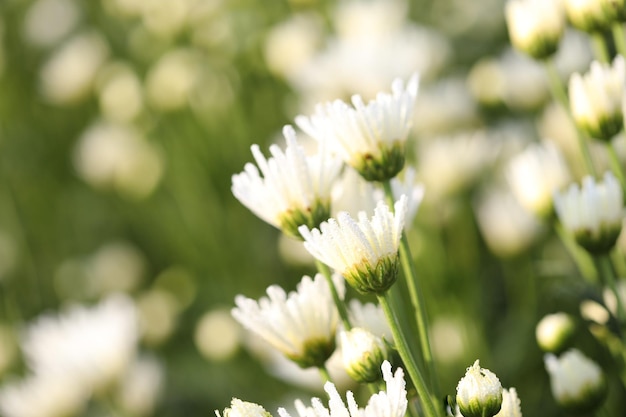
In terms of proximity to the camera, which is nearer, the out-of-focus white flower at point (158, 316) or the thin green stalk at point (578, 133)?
the thin green stalk at point (578, 133)

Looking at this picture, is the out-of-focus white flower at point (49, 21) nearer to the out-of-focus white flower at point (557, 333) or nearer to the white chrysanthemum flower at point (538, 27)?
→ the white chrysanthemum flower at point (538, 27)

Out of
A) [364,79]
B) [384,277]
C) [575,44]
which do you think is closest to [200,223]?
[364,79]

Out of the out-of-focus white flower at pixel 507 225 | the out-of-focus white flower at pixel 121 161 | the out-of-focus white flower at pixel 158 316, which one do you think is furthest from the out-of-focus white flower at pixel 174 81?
the out-of-focus white flower at pixel 507 225

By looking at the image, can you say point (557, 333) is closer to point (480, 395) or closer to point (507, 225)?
point (480, 395)

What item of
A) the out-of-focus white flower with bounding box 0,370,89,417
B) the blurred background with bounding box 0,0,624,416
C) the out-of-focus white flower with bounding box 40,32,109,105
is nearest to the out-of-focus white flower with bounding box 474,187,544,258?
the blurred background with bounding box 0,0,624,416

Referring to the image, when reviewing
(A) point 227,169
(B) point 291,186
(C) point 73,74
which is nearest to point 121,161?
(A) point 227,169
